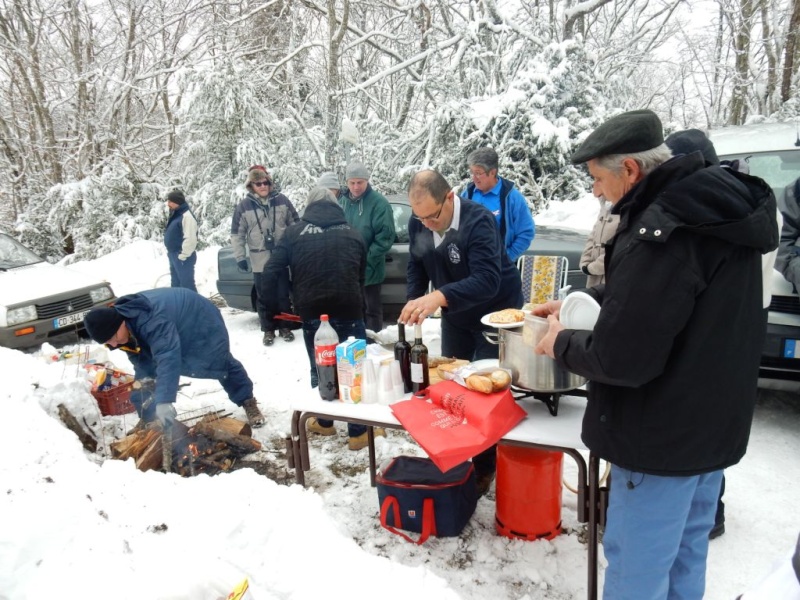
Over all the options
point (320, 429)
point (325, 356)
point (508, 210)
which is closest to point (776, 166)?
point (508, 210)

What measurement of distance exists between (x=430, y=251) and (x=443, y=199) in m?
0.45

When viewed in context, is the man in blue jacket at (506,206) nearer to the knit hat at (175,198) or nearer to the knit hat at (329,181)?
the knit hat at (329,181)

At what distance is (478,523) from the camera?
3223mm

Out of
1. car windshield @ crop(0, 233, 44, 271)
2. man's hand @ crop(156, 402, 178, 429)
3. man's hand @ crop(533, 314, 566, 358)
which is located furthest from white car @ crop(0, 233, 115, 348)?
man's hand @ crop(533, 314, 566, 358)

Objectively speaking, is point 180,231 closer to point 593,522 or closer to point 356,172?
point 356,172

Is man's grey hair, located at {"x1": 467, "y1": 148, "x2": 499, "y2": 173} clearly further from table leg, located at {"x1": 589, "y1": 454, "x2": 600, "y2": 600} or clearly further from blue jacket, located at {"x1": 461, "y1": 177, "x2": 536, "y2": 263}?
table leg, located at {"x1": 589, "y1": 454, "x2": 600, "y2": 600}

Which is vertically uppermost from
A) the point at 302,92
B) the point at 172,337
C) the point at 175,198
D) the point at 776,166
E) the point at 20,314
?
the point at 302,92

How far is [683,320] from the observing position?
1.62 metres

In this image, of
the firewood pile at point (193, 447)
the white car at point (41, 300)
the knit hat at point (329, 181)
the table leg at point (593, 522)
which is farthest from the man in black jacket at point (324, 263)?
the white car at point (41, 300)

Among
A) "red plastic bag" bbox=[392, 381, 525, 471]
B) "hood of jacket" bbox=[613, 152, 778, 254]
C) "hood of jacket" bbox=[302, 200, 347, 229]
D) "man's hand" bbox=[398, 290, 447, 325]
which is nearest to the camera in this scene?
"hood of jacket" bbox=[613, 152, 778, 254]

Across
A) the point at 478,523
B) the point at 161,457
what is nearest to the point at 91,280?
the point at 161,457

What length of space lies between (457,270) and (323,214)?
132 centimetres

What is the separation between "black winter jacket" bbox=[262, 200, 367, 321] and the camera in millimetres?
4117

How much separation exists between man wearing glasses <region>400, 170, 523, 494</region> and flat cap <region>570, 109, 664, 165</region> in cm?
126
